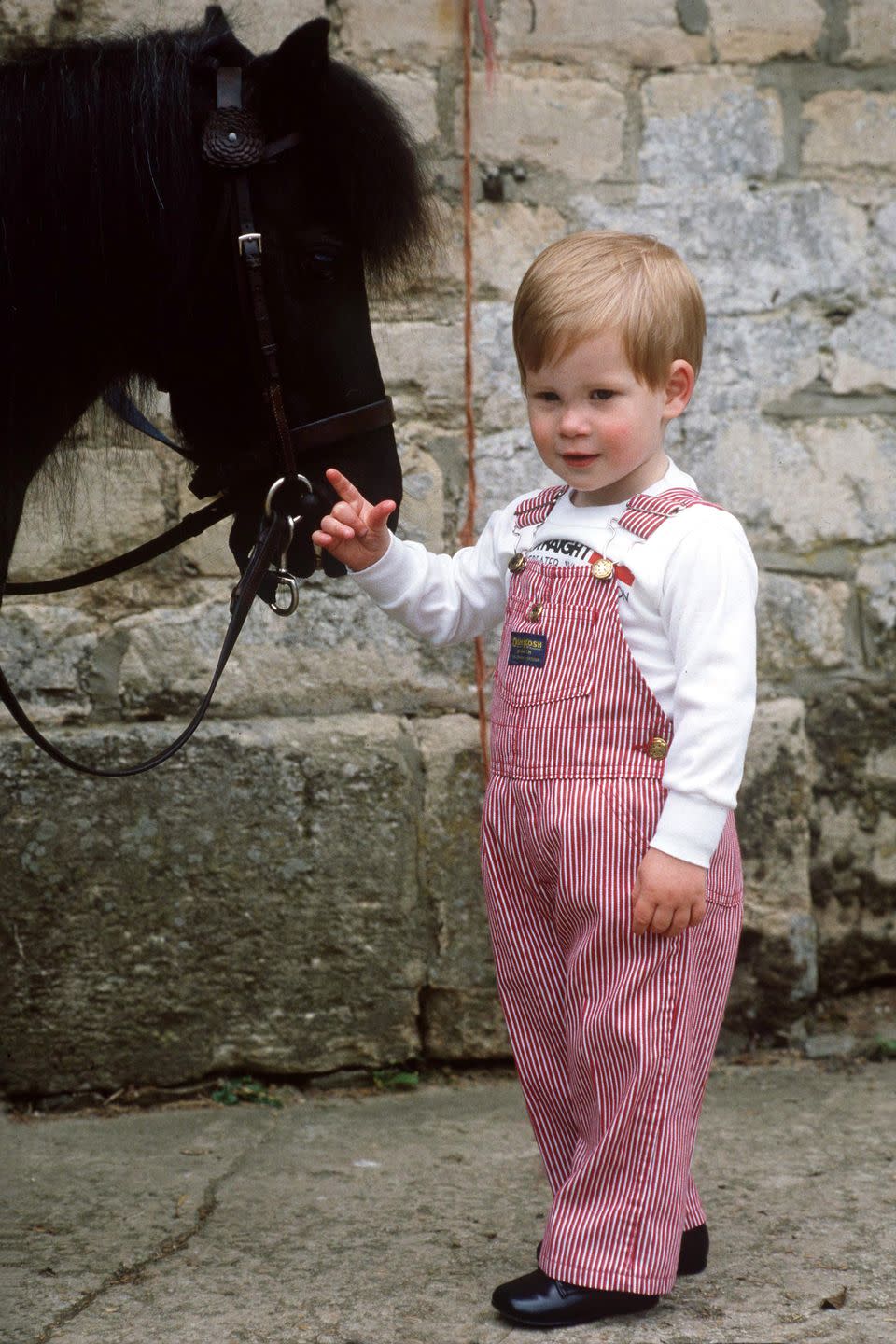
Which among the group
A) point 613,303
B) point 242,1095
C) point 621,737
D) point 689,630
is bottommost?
point 242,1095

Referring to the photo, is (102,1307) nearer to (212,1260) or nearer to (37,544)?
(212,1260)

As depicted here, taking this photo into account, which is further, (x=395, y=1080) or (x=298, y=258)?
(x=395, y=1080)

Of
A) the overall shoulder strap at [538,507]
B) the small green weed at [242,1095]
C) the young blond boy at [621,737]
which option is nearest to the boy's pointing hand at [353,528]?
the young blond boy at [621,737]

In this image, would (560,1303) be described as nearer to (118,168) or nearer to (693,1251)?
(693,1251)

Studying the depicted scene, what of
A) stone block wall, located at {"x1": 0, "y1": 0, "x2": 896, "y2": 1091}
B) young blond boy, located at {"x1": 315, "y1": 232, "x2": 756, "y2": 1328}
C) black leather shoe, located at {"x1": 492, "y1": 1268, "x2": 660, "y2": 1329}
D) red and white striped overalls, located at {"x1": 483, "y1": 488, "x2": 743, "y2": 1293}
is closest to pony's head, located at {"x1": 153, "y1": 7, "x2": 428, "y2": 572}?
young blond boy, located at {"x1": 315, "y1": 232, "x2": 756, "y2": 1328}

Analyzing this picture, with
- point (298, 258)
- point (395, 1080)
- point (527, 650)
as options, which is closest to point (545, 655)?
point (527, 650)

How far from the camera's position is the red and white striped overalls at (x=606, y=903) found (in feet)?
5.48

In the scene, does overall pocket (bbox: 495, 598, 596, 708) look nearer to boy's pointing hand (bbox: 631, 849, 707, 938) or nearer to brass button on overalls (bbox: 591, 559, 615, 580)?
brass button on overalls (bbox: 591, 559, 615, 580)

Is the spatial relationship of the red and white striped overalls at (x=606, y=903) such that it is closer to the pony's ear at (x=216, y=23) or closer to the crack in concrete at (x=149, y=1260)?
the crack in concrete at (x=149, y=1260)

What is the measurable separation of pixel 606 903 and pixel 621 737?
199 millimetres

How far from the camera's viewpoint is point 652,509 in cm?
170

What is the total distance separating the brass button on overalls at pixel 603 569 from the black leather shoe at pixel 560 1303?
0.86m

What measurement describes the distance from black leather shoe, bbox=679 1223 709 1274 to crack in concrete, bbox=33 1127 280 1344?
73 cm

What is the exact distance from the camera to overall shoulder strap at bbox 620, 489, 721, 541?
1681 millimetres
